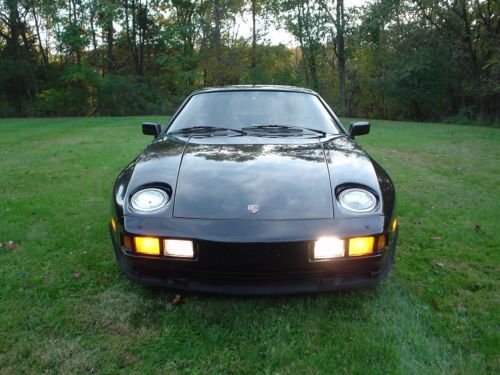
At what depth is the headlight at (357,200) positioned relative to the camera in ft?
6.57

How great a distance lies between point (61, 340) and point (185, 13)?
1216 inches

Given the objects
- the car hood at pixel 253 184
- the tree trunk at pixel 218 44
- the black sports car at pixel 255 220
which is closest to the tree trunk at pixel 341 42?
the tree trunk at pixel 218 44

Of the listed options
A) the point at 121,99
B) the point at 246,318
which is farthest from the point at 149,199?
the point at 121,99

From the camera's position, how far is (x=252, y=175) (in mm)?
2180

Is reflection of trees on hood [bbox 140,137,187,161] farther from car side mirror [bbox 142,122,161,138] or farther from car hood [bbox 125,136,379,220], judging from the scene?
car side mirror [bbox 142,122,161,138]

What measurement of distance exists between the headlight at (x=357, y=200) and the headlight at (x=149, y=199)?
0.92 metres

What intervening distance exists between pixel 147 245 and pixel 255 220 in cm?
54

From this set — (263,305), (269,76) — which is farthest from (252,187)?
(269,76)

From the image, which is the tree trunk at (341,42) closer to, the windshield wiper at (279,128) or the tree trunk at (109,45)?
the tree trunk at (109,45)

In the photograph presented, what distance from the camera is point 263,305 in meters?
2.15

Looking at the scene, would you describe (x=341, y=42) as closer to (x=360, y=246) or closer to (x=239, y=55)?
(x=239, y=55)

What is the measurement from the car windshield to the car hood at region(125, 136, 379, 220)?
1.35ft

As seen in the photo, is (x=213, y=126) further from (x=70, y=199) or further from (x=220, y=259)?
(x=70, y=199)

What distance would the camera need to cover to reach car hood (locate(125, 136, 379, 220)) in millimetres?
1941
